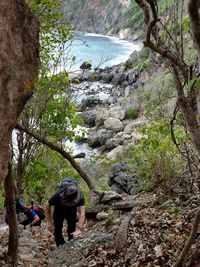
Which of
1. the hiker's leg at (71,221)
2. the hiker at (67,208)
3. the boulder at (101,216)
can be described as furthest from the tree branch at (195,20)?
the boulder at (101,216)

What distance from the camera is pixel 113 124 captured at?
27.8 metres

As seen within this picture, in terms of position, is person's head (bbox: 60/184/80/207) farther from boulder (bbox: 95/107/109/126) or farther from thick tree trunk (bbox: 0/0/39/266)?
boulder (bbox: 95/107/109/126)

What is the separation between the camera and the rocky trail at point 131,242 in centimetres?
542

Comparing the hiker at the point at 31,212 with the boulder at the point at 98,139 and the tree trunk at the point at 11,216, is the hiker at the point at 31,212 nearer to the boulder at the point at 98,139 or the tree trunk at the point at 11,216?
the tree trunk at the point at 11,216

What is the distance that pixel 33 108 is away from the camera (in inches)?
417

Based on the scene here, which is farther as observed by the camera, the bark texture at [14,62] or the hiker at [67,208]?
the hiker at [67,208]

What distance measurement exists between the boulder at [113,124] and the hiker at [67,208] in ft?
66.1

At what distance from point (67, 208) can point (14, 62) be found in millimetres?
2921

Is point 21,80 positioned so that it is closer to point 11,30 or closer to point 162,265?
point 11,30

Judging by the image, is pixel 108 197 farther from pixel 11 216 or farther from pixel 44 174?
pixel 44 174

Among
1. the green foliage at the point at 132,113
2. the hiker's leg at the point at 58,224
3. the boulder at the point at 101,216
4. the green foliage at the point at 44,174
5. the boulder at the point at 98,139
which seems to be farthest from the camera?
the green foliage at the point at 132,113

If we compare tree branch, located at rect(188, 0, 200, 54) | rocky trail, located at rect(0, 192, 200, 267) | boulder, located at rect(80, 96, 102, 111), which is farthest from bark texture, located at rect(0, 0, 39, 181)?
boulder, located at rect(80, 96, 102, 111)

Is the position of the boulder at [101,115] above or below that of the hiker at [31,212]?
below

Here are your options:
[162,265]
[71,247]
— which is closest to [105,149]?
[71,247]
